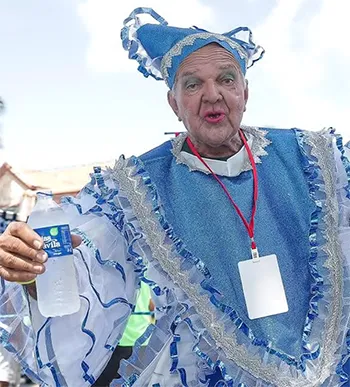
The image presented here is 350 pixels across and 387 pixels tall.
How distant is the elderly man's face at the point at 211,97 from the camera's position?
2113mm

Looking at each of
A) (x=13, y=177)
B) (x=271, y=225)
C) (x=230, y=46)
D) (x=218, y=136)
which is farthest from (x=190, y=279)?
(x=13, y=177)

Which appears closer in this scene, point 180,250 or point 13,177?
point 180,250

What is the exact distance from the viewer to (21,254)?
5.43 ft

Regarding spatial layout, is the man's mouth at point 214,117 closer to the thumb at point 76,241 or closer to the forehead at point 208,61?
the forehead at point 208,61

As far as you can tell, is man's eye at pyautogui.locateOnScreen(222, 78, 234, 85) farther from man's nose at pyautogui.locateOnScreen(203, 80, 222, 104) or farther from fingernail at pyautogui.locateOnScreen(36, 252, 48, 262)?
fingernail at pyautogui.locateOnScreen(36, 252, 48, 262)

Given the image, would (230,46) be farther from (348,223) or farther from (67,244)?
(67,244)

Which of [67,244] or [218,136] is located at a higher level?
[218,136]

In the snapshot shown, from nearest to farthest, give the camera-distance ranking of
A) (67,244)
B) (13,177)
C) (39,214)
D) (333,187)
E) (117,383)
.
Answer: (67,244)
(39,214)
(117,383)
(333,187)
(13,177)

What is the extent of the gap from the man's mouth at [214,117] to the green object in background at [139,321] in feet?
6.07

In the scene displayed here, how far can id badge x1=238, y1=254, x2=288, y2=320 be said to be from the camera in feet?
6.45

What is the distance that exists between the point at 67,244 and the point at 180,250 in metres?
0.46

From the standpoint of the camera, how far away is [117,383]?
2.01 meters

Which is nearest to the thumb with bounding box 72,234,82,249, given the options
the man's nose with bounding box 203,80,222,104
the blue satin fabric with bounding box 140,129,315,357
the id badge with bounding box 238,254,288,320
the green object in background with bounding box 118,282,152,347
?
the blue satin fabric with bounding box 140,129,315,357

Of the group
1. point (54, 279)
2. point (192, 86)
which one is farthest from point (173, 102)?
point (54, 279)
